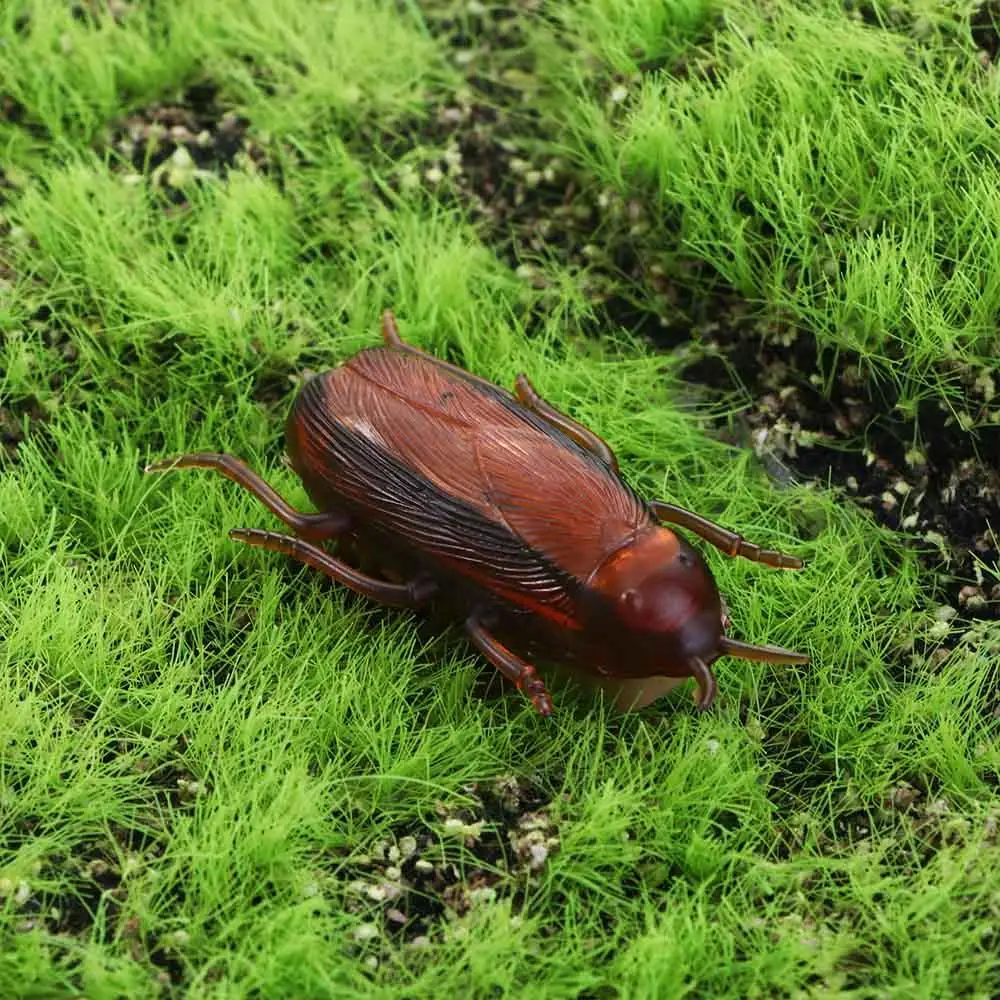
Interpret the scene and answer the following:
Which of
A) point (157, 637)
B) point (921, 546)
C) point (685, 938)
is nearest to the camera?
point (685, 938)

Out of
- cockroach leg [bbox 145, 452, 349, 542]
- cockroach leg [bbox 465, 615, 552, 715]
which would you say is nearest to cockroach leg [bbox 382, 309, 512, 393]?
cockroach leg [bbox 145, 452, 349, 542]

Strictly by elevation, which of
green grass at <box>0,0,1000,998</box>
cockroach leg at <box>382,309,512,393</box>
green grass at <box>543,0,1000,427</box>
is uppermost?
green grass at <box>543,0,1000,427</box>

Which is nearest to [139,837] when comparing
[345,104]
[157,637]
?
[157,637]

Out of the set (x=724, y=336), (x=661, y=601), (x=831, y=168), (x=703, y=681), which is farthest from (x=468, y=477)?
(x=831, y=168)

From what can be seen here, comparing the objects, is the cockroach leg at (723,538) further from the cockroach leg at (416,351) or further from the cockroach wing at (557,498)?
the cockroach leg at (416,351)

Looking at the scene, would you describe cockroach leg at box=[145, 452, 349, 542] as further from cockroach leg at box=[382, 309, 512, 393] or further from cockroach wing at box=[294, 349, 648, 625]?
cockroach leg at box=[382, 309, 512, 393]

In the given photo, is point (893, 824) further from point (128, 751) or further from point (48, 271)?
point (48, 271)

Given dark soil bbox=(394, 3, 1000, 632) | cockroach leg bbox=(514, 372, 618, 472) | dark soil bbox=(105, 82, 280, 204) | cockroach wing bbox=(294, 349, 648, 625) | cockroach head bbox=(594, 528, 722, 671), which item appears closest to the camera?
cockroach head bbox=(594, 528, 722, 671)
